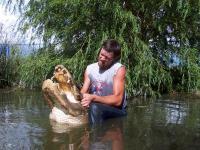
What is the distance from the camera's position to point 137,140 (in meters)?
7.04

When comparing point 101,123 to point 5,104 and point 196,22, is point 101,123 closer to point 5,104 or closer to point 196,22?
point 5,104

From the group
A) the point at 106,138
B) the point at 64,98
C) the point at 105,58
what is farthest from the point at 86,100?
the point at 105,58

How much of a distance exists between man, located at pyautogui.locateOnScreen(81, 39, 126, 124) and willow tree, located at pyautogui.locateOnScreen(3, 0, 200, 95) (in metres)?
3.47

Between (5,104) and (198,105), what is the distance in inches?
169

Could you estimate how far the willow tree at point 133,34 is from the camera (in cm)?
1127

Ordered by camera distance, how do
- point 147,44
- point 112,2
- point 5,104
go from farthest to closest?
1. point 147,44
2. point 112,2
3. point 5,104

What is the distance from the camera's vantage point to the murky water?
662cm

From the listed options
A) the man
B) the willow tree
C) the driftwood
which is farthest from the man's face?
the willow tree

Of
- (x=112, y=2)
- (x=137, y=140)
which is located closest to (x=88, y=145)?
(x=137, y=140)

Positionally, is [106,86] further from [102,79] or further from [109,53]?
[109,53]

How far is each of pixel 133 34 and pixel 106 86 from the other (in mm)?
4113

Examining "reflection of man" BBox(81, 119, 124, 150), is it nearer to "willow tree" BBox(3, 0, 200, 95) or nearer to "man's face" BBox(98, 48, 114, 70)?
"man's face" BBox(98, 48, 114, 70)

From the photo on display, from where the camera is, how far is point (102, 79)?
24.8ft

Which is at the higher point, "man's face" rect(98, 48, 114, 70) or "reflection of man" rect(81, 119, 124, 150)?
"man's face" rect(98, 48, 114, 70)
